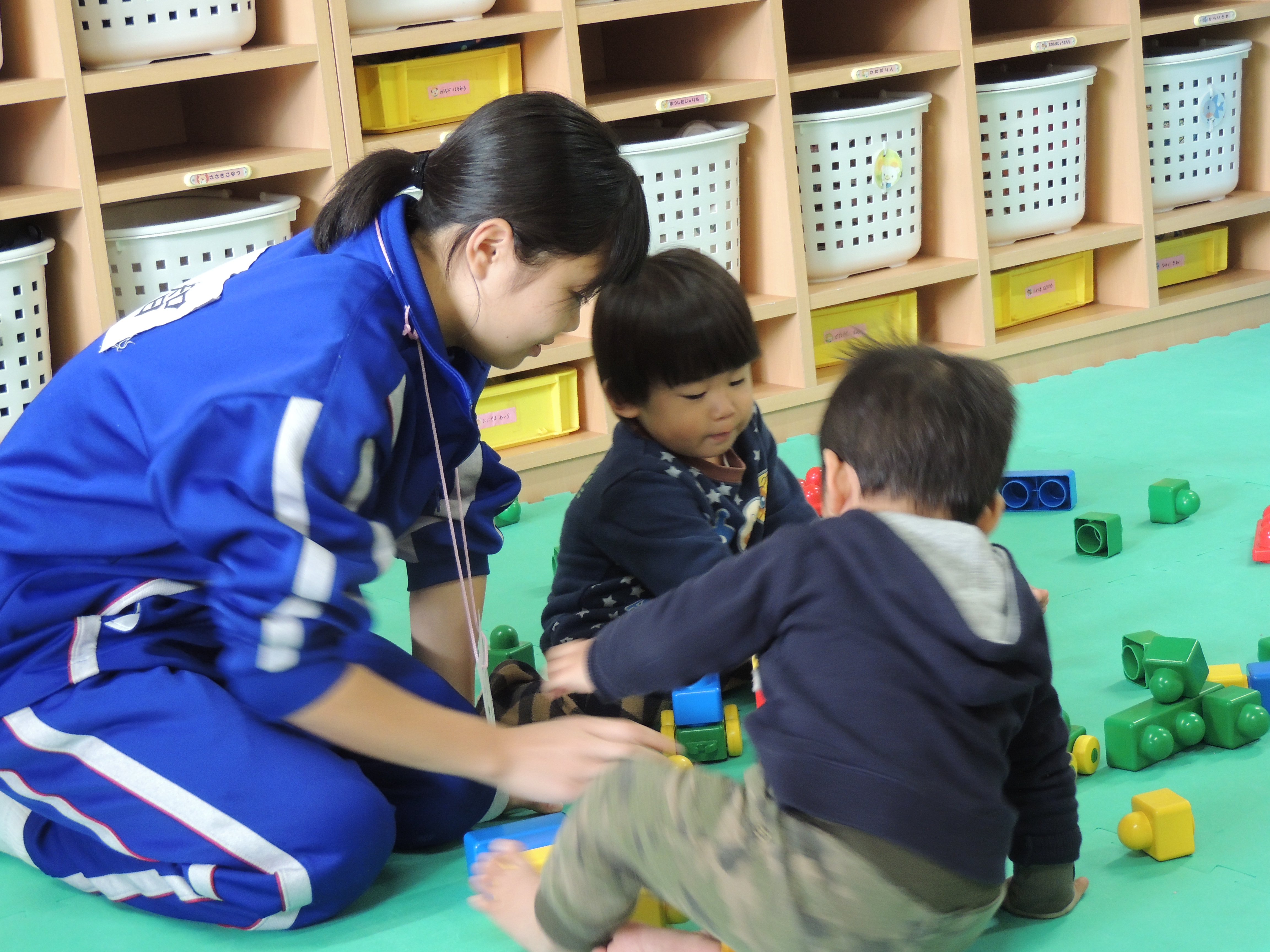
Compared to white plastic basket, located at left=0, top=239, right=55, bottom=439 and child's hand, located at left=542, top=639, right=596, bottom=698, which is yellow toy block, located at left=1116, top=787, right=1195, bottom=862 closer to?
child's hand, located at left=542, top=639, right=596, bottom=698

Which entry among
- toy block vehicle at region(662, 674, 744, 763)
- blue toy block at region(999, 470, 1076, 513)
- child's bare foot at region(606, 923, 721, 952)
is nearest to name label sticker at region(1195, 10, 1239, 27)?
blue toy block at region(999, 470, 1076, 513)

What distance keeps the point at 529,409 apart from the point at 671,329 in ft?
2.64

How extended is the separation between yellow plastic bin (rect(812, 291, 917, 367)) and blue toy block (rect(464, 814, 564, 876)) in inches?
56.0

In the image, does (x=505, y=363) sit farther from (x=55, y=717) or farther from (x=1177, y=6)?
(x=1177, y=6)

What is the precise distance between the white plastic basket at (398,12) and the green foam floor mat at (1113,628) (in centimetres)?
71

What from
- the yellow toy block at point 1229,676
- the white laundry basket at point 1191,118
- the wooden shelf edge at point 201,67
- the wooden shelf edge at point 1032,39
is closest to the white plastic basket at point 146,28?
the wooden shelf edge at point 201,67

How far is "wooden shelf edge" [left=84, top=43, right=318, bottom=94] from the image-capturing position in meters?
1.71

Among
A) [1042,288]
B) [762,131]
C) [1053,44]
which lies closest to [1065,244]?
[1042,288]

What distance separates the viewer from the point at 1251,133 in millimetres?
2805

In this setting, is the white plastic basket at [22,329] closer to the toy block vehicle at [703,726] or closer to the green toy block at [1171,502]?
the toy block vehicle at [703,726]

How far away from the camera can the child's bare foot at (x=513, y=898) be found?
3.06 ft

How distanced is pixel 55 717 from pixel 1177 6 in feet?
8.39

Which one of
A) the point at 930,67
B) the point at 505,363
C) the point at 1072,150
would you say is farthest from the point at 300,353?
the point at 1072,150

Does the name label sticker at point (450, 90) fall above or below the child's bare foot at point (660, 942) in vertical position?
above
